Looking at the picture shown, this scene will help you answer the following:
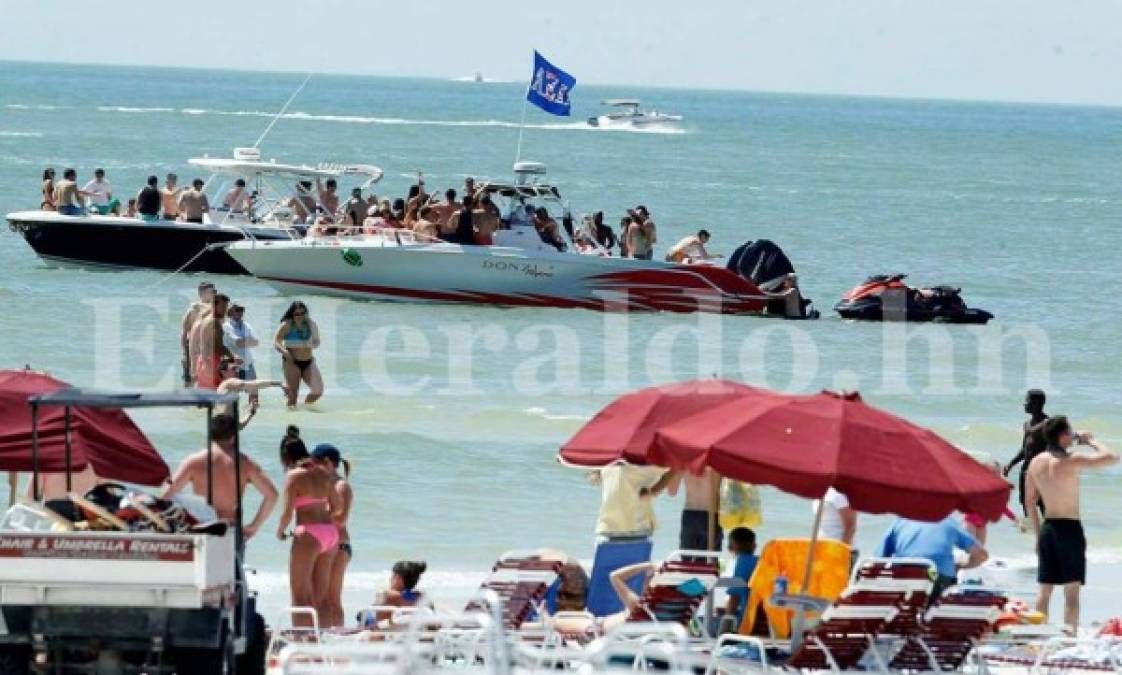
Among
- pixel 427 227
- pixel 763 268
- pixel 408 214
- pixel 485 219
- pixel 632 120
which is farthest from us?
pixel 632 120

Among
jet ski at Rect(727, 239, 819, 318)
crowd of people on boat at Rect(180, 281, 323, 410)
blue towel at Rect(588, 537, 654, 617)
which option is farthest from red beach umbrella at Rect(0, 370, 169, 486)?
jet ski at Rect(727, 239, 819, 318)

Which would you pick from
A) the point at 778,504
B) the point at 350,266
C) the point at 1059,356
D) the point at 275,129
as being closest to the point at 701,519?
the point at 778,504

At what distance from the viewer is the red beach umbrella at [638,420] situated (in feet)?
34.7

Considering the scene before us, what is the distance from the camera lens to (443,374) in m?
27.0

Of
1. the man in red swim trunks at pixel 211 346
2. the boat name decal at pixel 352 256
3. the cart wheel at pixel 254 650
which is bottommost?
the cart wheel at pixel 254 650

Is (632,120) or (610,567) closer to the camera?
(610,567)

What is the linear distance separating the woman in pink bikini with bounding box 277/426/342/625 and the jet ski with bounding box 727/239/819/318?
19735 mm

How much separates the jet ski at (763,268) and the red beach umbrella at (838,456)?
69.4ft

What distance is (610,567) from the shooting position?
1172 cm

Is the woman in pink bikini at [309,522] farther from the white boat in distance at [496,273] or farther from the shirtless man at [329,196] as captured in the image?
the shirtless man at [329,196]

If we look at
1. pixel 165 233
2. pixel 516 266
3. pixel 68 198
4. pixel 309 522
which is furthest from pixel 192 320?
pixel 68 198

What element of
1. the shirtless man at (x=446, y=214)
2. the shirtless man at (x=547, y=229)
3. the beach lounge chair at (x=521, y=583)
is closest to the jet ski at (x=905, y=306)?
the shirtless man at (x=547, y=229)

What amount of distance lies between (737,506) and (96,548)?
4.79m

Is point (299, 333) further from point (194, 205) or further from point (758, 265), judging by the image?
point (758, 265)
